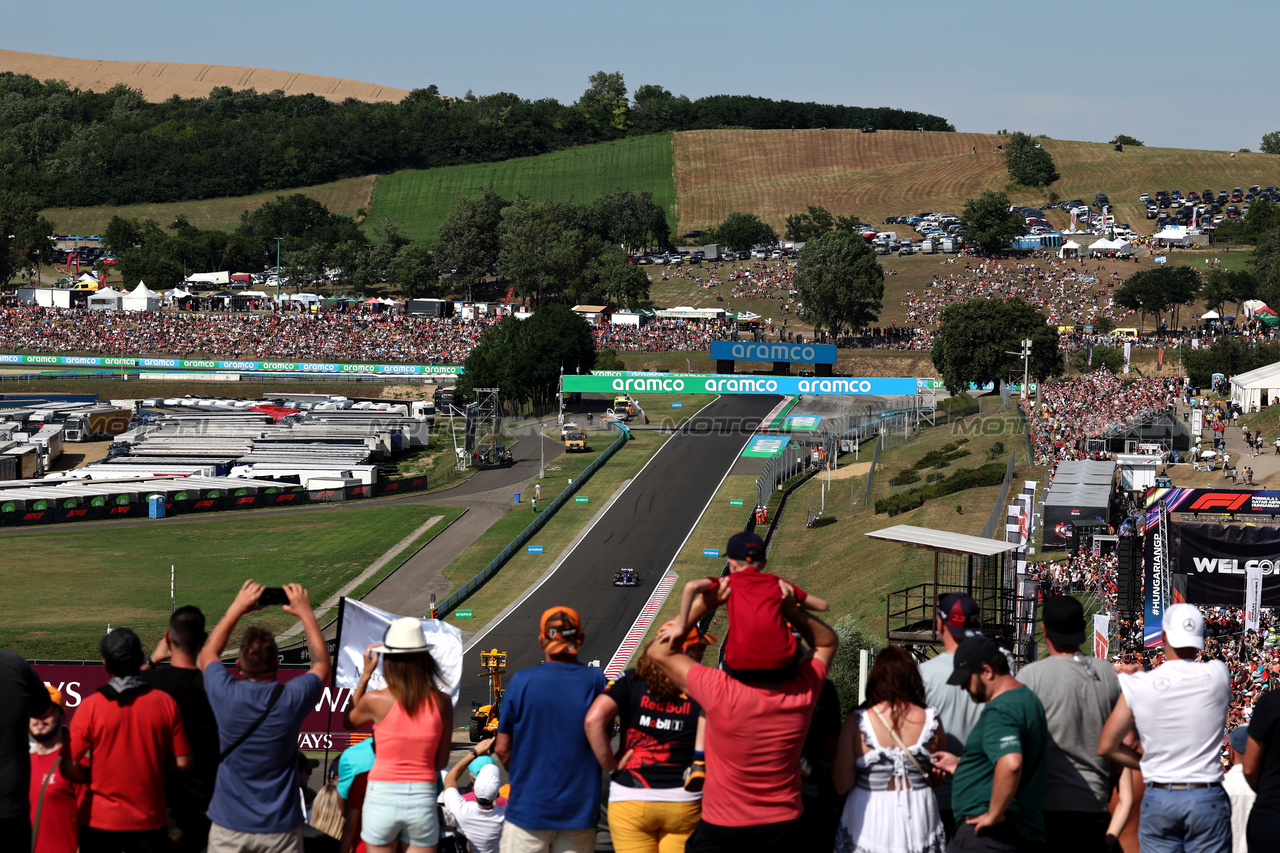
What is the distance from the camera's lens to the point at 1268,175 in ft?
561

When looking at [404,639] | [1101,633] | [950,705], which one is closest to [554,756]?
[404,639]

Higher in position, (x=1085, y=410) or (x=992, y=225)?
(x=992, y=225)

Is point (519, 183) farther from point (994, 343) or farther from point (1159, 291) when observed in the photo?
point (994, 343)

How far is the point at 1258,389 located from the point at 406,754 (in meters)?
68.4

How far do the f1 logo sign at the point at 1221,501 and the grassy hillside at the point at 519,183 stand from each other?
5764 inches

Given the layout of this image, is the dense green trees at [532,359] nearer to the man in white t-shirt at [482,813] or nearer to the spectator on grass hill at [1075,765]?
the man in white t-shirt at [482,813]

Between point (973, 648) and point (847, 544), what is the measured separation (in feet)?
150

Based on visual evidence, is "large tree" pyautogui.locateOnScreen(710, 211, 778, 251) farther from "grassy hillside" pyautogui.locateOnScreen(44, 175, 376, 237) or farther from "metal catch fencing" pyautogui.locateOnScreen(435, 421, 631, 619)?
"metal catch fencing" pyautogui.locateOnScreen(435, 421, 631, 619)

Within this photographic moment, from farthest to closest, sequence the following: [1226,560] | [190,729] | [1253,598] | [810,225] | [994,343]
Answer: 1. [810,225]
2. [994,343]
3. [1226,560]
4. [1253,598]
5. [190,729]

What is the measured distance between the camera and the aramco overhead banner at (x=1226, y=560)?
26.9m

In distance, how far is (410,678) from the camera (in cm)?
815

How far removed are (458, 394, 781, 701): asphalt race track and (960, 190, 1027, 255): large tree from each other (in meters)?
57.7

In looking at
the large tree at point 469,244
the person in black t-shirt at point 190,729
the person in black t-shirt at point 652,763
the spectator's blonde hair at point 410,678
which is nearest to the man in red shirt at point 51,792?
the person in black t-shirt at point 190,729

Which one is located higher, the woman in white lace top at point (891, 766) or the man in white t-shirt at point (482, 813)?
the woman in white lace top at point (891, 766)
